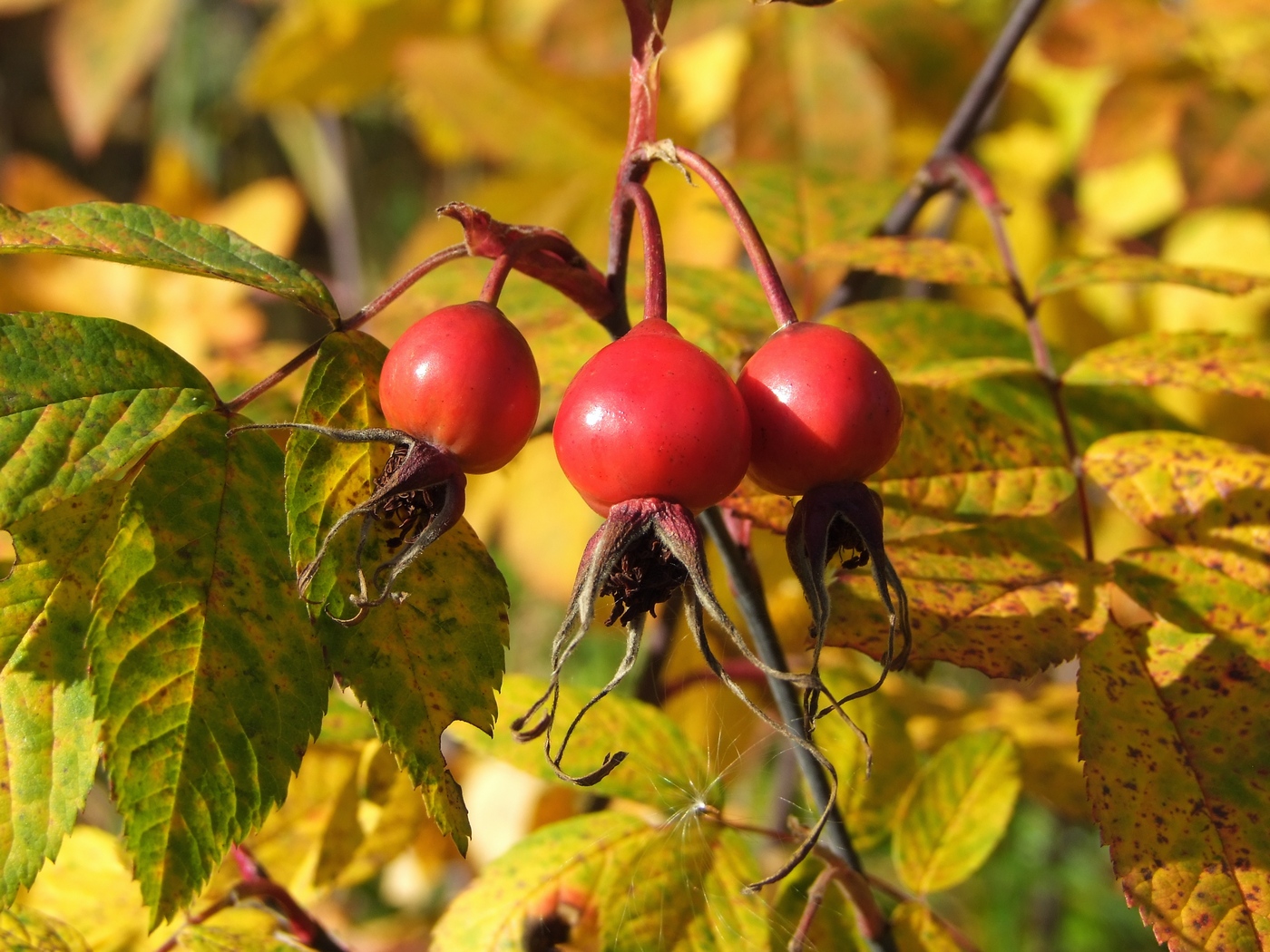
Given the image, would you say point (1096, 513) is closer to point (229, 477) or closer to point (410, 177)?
point (229, 477)

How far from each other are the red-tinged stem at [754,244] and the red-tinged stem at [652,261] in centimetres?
5

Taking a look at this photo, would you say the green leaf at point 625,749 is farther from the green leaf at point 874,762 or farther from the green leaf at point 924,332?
the green leaf at point 924,332

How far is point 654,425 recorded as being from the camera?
75 centimetres

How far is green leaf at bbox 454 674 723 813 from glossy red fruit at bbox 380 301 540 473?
0.48 meters

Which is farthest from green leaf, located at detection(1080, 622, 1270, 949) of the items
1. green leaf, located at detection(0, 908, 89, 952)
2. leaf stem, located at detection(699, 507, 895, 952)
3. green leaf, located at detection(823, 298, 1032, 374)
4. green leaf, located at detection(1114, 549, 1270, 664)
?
green leaf, located at detection(0, 908, 89, 952)

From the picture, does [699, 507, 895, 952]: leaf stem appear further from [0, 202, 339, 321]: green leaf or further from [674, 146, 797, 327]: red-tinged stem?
[0, 202, 339, 321]: green leaf

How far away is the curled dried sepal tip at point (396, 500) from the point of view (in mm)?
804

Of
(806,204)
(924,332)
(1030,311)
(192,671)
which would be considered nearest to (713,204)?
(806,204)

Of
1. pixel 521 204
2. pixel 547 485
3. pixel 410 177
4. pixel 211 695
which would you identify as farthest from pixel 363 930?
pixel 410 177

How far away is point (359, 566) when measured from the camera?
31.9 inches

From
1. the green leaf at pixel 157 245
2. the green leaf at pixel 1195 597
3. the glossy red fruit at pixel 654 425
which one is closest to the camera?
the glossy red fruit at pixel 654 425

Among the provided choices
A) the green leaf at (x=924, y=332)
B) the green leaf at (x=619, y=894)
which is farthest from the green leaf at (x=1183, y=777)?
the green leaf at (x=924, y=332)

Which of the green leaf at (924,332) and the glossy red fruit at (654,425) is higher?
the glossy red fruit at (654,425)

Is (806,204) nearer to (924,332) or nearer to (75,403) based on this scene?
(924,332)
